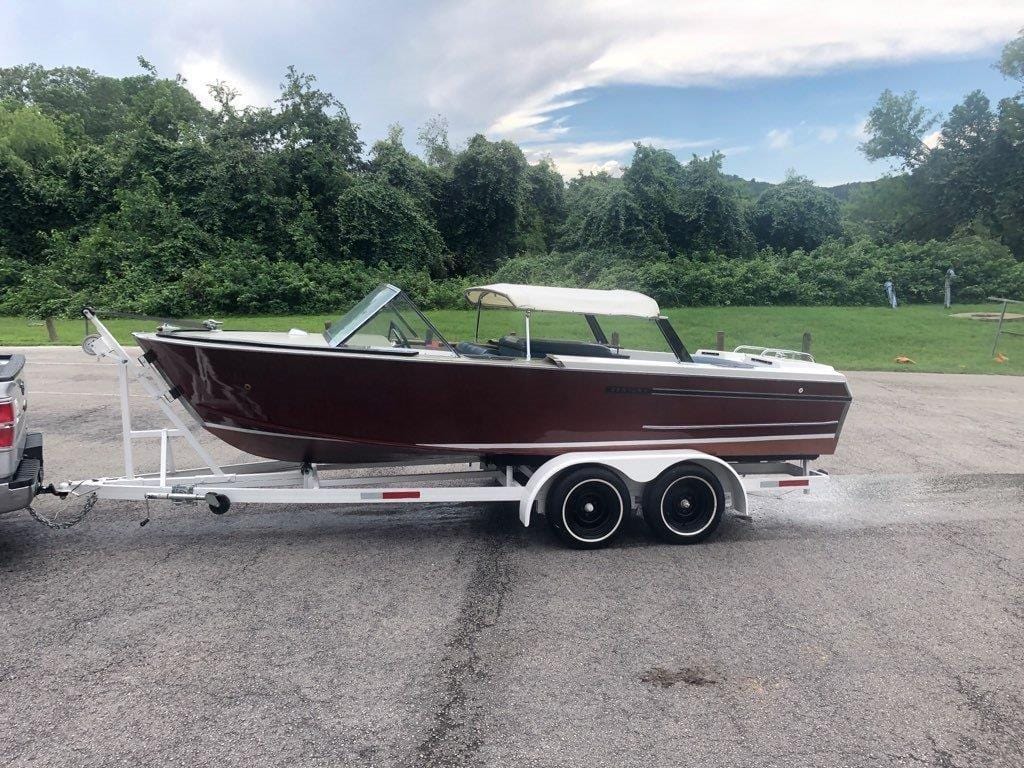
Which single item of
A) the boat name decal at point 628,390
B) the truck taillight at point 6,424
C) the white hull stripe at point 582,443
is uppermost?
the boat name decal at point 628,390

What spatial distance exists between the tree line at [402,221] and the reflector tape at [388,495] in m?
19.5

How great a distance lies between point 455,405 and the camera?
15.5 ft

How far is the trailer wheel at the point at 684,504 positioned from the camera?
4988mm

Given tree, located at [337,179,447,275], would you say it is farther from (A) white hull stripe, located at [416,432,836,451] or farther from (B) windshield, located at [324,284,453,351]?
(A) white hull stripe, located at [416,432,836,451]

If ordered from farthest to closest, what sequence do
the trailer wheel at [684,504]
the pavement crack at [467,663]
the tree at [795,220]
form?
the tree at [795,220], the trailer wheel at [684,504], the pavement crack at [467,663]

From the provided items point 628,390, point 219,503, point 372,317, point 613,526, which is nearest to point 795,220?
point 628,390

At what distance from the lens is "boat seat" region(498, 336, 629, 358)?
502 cm

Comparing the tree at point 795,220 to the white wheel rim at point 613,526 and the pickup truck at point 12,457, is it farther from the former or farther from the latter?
the pickup truck at point 12,457

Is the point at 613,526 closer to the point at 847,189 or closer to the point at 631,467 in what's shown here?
the point at 631,467

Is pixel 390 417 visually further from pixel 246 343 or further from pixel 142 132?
pixel 142 132

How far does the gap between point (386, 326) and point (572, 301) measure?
134cm

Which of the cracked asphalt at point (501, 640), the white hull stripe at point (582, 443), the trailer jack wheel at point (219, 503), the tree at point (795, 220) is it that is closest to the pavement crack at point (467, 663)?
the cracked asphalt at point (501, 640)

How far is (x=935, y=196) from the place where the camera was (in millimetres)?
35188

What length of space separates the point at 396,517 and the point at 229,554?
1317mm
